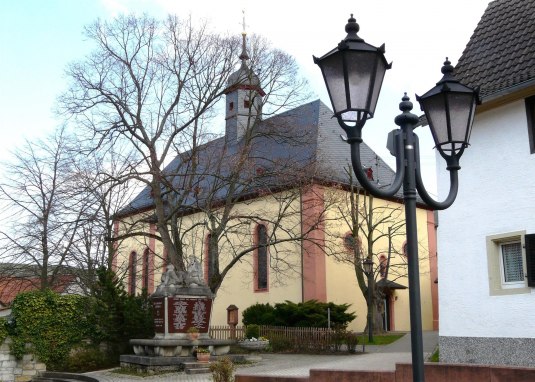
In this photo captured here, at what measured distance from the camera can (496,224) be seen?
12125 millimetres

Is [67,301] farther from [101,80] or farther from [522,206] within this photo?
[522,206]

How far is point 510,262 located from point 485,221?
3.04 ft

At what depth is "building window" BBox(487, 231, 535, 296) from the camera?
37.5 feet

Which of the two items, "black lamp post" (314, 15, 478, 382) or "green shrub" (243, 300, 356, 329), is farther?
"green shrub" (243, 300, 356, 329)

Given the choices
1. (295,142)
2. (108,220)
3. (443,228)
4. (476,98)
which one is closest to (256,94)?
(295,142)

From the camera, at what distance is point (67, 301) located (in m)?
25.0

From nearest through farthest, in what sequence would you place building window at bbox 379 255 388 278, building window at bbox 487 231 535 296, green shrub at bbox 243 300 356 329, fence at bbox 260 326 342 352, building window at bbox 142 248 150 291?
building window at bbox 487 231 535 296
fence at bbox 260 326 342 352
green shrub at bbox 243 300 356 329
building window at bbox 379 255 388 278
building window at bbox 142 248 150 291

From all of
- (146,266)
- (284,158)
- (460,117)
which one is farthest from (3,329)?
(460,117)

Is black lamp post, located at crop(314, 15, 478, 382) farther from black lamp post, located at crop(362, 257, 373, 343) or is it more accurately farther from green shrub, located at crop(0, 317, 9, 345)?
green shrub, located at crop(0, 317, 9, 345)

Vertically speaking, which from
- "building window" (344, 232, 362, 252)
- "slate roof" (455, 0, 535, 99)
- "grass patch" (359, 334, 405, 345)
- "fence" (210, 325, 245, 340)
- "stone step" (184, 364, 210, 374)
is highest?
"slate roof" (455, 0, 535, 99)

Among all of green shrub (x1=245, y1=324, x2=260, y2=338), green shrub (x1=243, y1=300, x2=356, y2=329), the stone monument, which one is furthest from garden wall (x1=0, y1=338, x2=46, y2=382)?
green shrub (x1=243, y1=300, x2=356, y2=329)

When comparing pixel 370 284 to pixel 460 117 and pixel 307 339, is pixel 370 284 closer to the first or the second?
pixel 307 339

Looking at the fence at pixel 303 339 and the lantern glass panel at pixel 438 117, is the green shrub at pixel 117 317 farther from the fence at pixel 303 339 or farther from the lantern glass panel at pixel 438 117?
Answer: the lantern glass panel at pixel 438 117

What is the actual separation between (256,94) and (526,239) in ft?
56.7
